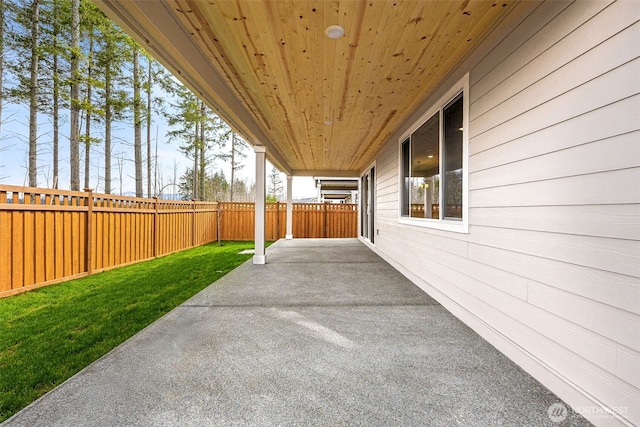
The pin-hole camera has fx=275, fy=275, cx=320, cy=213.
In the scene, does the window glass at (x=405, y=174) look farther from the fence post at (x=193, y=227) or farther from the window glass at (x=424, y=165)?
the fence post at (x=193, y=227)

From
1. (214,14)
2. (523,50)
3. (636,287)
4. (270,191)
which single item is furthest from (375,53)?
(270,191)

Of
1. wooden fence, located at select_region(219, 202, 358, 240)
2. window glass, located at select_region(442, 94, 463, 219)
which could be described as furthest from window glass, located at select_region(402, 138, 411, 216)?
wooden fence, located at select_region(219, 202, 358, 240)

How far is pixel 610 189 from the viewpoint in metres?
1.26

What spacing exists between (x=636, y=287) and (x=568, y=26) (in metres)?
1.36

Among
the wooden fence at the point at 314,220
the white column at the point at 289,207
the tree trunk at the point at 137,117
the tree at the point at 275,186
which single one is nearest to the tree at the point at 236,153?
the wooden fence at the point at 314,220

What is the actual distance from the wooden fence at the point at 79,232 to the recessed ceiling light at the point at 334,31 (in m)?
4.08

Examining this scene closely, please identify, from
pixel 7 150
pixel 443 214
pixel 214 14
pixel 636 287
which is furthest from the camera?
pixel 7 150

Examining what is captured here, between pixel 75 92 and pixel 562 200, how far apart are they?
767cm

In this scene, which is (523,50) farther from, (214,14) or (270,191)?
(270,191)

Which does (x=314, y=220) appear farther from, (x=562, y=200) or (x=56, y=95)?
Result: (x=562, y=200)

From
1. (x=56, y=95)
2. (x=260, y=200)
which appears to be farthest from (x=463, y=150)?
(x=56, y=95)

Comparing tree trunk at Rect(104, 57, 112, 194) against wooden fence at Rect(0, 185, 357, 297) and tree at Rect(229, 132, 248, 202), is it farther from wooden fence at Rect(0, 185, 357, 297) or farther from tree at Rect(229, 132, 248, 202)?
tree at Rect(229, 132, 248, 202)

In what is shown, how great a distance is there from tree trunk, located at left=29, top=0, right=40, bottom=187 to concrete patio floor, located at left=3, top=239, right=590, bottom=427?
508 centimetres

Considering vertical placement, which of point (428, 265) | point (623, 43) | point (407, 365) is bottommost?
point (407, 365)
